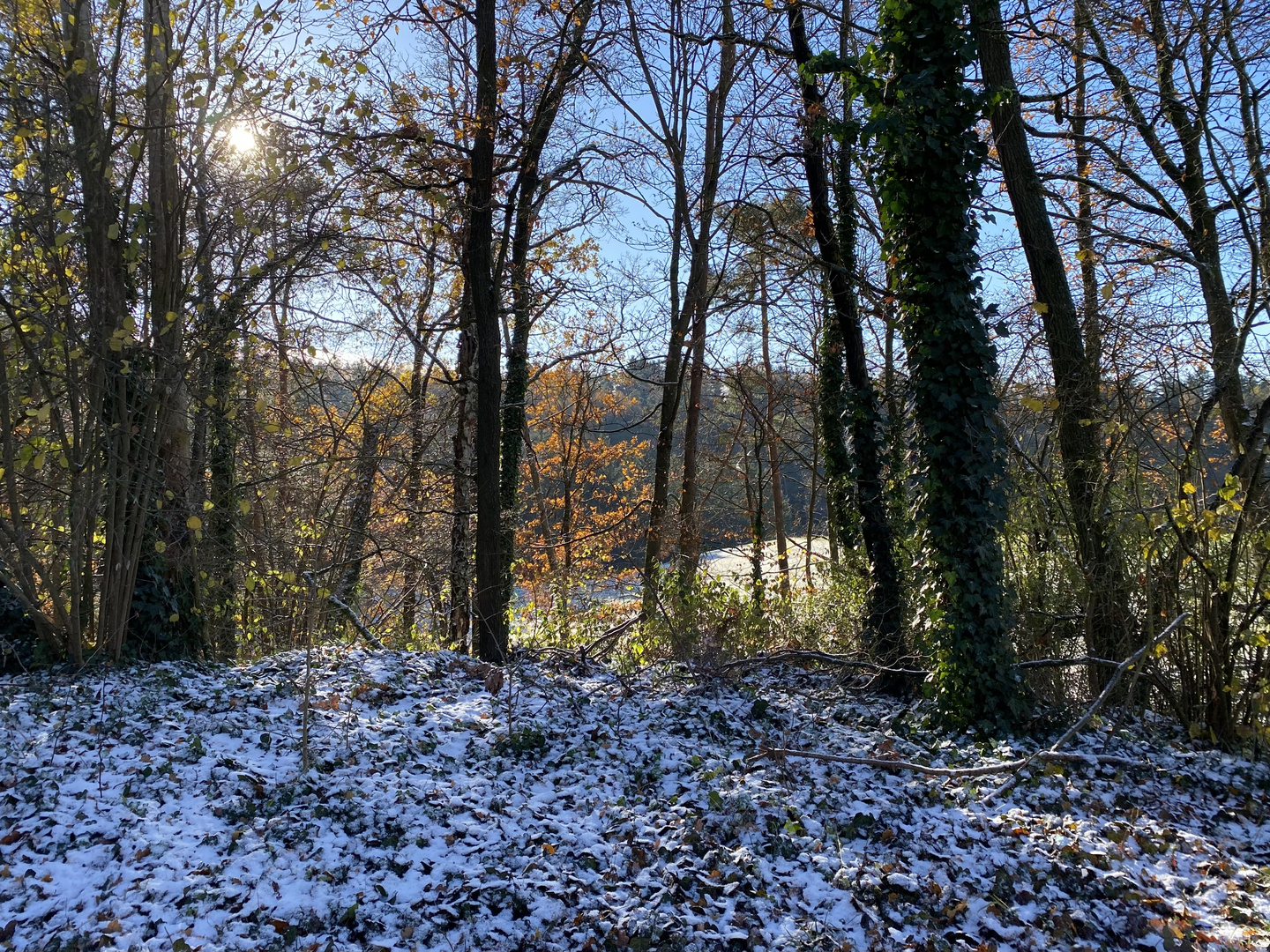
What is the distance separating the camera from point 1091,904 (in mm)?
3447

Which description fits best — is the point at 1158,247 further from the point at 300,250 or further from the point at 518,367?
the point at 300,250

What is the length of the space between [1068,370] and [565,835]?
5.62 m

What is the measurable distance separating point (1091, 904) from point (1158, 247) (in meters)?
9.95

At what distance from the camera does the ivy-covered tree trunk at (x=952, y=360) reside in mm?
5500

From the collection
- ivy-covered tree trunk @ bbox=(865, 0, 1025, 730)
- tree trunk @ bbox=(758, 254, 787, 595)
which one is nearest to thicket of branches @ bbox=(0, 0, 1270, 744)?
ivy-covered tree trunk @ bbox=(865, 0, 1025, 730)

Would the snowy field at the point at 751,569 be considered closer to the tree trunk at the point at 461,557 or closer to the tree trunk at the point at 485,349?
the tree trunk at the point at 461,557

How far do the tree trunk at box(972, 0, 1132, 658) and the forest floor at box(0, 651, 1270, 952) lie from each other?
0.90 meters

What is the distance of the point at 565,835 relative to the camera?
3994 millimetres

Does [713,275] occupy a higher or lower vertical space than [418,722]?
higher

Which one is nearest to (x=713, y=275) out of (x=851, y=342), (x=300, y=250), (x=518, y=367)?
(x=518, y=367)

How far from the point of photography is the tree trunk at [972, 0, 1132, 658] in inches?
221

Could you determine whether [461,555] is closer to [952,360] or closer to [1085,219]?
[952,360]

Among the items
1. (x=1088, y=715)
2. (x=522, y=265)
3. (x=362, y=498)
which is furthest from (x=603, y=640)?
(x=522, y=265)

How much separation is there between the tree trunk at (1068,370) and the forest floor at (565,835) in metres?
0.90
